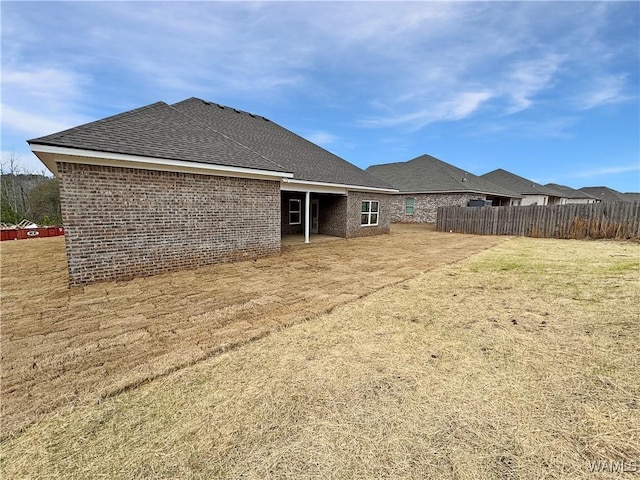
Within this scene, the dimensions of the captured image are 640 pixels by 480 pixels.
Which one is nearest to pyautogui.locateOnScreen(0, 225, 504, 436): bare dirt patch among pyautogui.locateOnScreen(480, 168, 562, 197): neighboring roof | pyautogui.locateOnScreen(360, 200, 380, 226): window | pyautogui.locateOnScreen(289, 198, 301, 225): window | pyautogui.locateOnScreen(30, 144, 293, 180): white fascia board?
pyautogui.locateOnScreen(30, 144, 293, 180): white fascia board

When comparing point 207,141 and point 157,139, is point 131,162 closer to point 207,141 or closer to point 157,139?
point 157,139

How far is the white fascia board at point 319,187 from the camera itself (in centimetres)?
1096

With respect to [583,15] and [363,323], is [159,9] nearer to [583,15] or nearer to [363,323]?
[363,323]

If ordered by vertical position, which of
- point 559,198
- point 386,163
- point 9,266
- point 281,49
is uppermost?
point 281,49

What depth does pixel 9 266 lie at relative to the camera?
8.09 meters

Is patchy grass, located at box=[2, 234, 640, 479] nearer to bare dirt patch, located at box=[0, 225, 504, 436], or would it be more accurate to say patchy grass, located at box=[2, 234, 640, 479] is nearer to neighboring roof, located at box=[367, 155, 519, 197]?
bare dirt patch, located at box=[0, 225, 504, 436]

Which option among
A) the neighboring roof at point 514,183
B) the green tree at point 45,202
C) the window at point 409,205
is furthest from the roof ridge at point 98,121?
the neighboring roof at point 514,183

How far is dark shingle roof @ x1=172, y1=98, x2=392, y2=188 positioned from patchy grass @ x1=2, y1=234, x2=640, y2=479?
27.3ft

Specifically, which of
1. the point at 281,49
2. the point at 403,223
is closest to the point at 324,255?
the point at 281,49

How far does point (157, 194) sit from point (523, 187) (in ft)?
134

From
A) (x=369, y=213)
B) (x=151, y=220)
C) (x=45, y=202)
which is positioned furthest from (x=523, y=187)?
(x=45, y=202)

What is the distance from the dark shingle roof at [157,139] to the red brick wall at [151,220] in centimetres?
50

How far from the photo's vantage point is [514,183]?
3528 centimetres

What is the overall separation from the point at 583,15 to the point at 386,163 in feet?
72.7
